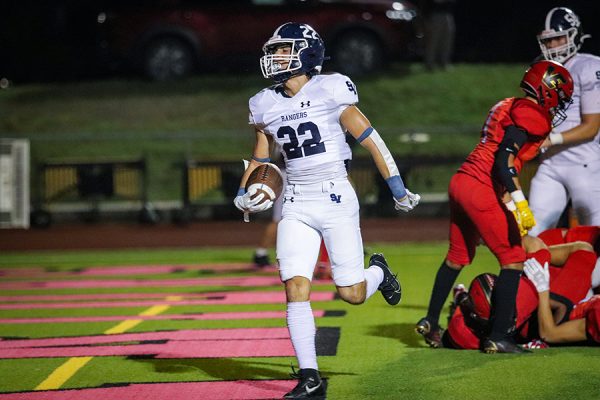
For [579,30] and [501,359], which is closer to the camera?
[501,359]

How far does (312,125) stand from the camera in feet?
20.2

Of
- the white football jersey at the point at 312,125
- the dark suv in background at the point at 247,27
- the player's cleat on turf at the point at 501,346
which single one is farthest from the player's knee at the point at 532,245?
the dark suv in background at the point at 247,27

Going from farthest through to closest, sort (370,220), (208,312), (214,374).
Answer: (370,220)
(208,312)
(214,374)

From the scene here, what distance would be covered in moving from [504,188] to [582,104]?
1442 mm

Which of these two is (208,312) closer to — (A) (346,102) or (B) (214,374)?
(B) (214,374)

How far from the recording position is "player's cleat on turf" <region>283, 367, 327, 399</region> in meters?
5.80

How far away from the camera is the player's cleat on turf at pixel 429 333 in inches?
280

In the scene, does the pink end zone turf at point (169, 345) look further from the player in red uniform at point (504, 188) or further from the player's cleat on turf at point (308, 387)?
the player's cleat on turf at point (308, 387)

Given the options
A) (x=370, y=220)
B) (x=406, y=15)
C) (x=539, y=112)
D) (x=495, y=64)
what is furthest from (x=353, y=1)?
(x=539, y=112)

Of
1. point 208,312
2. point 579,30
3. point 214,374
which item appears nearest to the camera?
point 214,374

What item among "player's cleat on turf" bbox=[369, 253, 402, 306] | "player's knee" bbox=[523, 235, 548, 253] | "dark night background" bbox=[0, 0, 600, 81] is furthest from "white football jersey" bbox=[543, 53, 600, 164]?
"dark night background" bbox=[0, 0, 600, 81]

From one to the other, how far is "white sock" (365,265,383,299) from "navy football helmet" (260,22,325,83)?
47.6 inches

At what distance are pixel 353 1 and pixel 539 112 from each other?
600 inches

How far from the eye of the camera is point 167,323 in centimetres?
862
